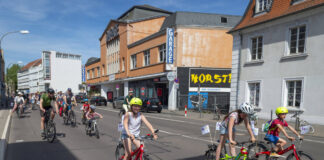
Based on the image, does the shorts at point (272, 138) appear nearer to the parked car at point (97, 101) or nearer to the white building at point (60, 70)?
the parked car at point (97, 101)

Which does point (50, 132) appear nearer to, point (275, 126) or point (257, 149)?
point (257, 149)

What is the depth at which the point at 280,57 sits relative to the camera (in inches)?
567

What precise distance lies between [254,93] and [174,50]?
10049mm

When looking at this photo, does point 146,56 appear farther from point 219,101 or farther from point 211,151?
point 211,151

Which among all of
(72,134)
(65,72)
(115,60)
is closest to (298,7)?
(72,134)

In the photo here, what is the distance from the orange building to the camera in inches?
931

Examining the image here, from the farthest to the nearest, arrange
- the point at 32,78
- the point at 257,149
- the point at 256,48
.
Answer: the point at 32,78, the point at 256,48, the point at 257,149

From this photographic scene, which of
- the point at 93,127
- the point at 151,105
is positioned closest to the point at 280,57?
the point at 151,105

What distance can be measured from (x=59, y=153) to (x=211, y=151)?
417 centimetres

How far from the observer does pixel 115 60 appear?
3944 centimetres


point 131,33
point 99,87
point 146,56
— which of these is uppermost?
point 131,33

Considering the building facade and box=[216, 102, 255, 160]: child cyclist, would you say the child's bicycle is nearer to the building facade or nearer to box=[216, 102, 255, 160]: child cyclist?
box=[216, 102, 255, 160]: child cyclist

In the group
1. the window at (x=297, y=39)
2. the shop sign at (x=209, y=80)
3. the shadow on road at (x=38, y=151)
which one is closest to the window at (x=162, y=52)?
the shop sign at (x=209, y=80)

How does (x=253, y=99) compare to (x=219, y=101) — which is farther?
(x=219, y=101)
